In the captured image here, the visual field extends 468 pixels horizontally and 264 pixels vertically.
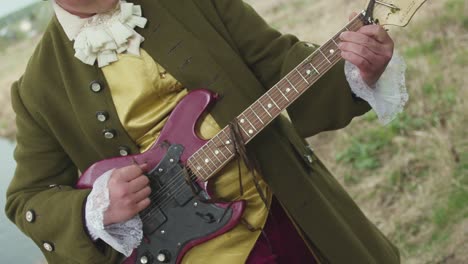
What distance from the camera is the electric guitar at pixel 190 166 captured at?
1167 mm

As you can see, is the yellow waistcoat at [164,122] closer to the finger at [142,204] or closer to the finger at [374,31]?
the finger at [142,204]

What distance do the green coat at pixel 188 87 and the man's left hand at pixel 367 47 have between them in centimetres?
13

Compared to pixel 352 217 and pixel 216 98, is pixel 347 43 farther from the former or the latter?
pixel 352 217

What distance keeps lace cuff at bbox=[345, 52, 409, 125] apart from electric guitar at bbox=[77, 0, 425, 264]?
0.07 m

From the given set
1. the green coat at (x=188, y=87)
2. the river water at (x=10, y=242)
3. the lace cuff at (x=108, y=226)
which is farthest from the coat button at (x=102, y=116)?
the river water at (x=10, y=242)

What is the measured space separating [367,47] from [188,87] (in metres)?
0.39

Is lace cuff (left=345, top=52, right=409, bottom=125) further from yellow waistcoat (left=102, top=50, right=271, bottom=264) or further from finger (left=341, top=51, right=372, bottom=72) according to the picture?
yellow waistcoat (left=102, top=50, right=271, bottom=264)

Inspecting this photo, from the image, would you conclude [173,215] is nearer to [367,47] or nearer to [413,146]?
[367,47]

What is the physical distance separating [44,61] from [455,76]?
6.84 feet

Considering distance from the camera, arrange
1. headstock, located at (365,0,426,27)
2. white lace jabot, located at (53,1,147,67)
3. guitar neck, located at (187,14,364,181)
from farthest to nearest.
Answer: white lace jabot, located at (53,1,147,67)
guitar neck, located at (187,14,364,181)
headstock, located at (365,0,426,27)

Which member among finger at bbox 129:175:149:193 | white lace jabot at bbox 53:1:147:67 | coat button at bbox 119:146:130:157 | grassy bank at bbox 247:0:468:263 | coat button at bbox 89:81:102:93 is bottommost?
grassy bank at bbox 247:0:468:263

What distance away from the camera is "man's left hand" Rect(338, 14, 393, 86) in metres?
1.05

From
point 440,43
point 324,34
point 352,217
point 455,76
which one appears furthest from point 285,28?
point 352,217

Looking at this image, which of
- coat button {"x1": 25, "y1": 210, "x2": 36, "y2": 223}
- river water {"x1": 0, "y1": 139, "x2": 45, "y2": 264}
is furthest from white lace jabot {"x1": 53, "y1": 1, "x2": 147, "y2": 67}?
river water {"x1": 0, "y1": 139, "x2": 45, "y2": 264}
